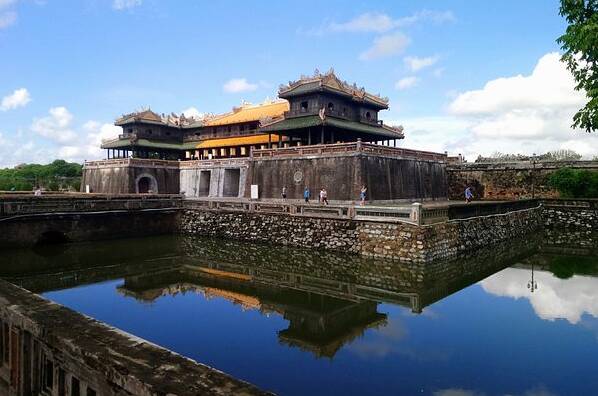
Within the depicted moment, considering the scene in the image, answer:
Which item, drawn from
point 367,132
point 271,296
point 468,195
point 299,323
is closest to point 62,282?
point 271,296

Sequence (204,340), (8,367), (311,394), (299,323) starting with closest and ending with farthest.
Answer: (8,367)
(311,394)
(204,340)
(299,323)

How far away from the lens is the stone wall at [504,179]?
34.6 metres

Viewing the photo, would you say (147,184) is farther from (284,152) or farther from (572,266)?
(572,266)

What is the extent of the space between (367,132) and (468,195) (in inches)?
328

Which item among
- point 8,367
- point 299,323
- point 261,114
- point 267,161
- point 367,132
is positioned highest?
point 261,114

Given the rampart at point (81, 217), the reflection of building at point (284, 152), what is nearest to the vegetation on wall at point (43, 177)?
the reflection of building at point (284, 152)

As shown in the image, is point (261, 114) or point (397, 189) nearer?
point (397, 189)

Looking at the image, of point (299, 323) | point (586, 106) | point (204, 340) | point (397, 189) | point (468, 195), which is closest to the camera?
point (204, 340)

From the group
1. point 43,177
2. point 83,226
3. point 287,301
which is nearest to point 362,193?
point 287,301

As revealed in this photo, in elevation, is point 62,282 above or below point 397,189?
below

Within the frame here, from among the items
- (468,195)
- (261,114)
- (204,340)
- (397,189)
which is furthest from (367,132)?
(204,340)

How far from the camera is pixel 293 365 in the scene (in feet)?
28.4

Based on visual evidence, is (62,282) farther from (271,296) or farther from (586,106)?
(586,106)

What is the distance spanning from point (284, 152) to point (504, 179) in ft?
65.2
